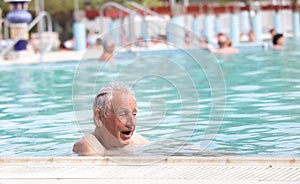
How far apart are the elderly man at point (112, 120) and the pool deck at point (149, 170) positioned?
1.78ft

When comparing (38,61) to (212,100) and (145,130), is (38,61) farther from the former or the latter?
(145,130)

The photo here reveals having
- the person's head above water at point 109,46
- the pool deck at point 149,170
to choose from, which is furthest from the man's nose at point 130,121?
the person's head above water at point 109,46

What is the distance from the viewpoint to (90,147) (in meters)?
6.16

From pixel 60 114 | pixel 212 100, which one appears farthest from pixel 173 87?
A: pixel 60 114

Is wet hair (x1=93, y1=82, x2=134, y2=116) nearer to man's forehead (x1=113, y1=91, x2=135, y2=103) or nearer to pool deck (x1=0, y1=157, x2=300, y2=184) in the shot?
man's forehead (x1=113, y1=91, x2=135, y2=103)

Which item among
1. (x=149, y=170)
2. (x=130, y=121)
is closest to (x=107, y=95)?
(x=130, y=121)

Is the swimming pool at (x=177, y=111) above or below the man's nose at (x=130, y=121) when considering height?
below

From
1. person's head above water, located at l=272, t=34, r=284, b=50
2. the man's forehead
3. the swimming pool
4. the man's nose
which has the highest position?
the man's forehead

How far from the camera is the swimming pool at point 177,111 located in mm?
7449

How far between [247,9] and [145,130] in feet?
111

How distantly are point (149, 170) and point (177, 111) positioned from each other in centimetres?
507

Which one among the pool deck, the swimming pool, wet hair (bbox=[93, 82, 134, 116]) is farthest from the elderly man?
the pool deck

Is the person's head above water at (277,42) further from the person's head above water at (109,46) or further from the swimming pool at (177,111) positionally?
the swimming pool at (177,111)

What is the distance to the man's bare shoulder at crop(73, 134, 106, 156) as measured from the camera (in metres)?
6.14
